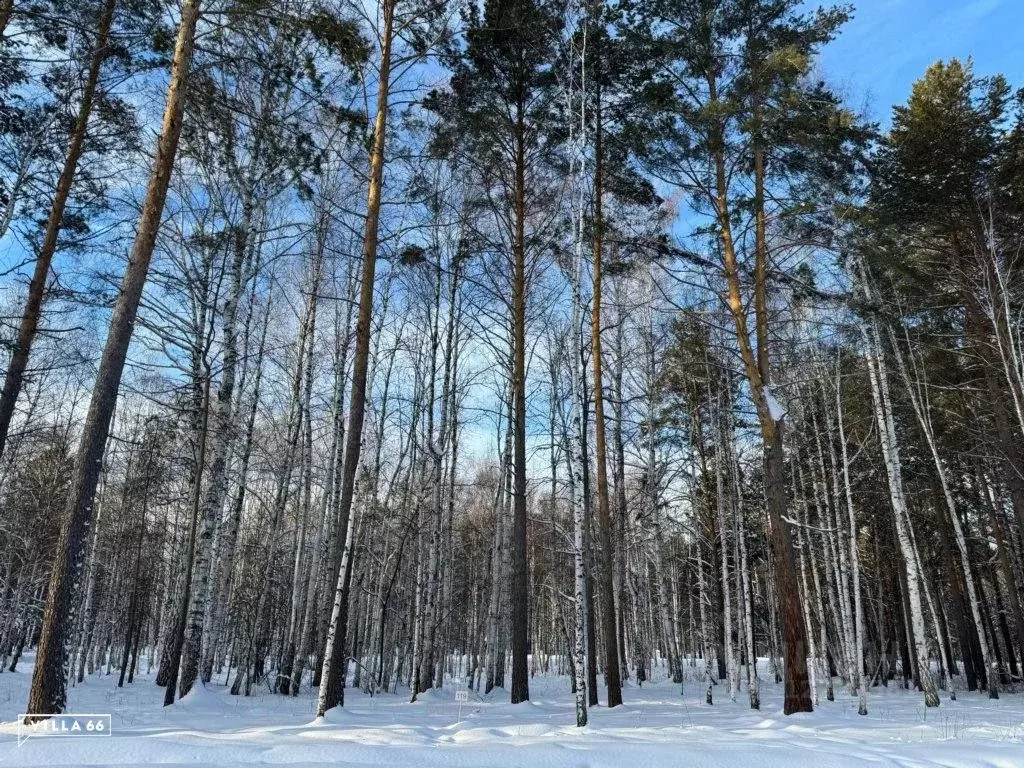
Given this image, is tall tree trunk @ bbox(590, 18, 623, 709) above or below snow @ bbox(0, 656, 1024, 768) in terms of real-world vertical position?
above

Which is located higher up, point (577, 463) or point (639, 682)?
point (577, 463)

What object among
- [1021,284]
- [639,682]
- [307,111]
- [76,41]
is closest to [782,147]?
[1021,284]

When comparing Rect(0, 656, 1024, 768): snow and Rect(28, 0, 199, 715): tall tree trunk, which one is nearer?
Rect(0, 656, 1024, 768): snow

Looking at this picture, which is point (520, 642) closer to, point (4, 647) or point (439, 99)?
point (439, 99)

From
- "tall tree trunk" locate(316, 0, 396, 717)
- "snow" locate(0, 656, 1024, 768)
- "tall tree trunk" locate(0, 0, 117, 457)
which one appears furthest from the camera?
"tall tree trunk" locate(0, 0, 117, 457)

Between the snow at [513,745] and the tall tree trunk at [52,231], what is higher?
the tall tree trunk at [52,231]

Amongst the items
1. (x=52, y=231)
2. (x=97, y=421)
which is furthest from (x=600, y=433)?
(x=52, y=231)

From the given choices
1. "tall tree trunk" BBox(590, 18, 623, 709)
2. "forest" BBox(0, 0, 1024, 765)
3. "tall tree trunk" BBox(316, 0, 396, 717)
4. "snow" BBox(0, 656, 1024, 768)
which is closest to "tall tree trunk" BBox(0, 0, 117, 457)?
"forest" BBox(0, 0, 1024, 765)

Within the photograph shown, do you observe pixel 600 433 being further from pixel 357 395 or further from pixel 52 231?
pixel 52 231

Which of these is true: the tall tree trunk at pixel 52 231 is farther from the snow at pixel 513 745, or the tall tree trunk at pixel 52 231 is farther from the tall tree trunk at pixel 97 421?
the snow at pixel 513 745

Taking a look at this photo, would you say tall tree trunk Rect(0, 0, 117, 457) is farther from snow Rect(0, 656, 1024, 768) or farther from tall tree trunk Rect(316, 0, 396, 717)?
snow Rect(0, 656, 1024, 768)

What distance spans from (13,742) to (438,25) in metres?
9.94

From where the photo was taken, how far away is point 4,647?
1981 centimetres

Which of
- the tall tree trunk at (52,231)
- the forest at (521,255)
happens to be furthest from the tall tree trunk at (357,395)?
the tall tree trunk at (52,231)
